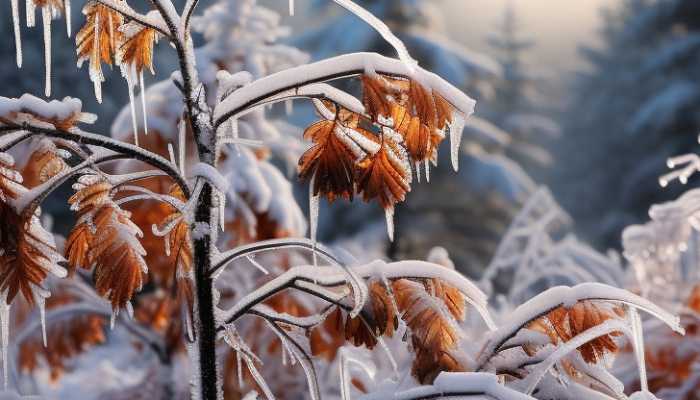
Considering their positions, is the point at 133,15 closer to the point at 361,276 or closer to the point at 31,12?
the point at 31,12

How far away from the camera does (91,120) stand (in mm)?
1709

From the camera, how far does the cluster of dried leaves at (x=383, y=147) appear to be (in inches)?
62.2

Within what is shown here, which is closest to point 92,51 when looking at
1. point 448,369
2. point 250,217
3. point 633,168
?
point 448,369

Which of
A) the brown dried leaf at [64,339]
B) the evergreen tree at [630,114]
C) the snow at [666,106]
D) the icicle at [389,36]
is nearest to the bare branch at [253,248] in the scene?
the icicle at [389,36]

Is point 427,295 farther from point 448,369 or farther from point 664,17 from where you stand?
point 664,17

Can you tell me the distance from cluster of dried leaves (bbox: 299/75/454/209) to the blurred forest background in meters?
11.1

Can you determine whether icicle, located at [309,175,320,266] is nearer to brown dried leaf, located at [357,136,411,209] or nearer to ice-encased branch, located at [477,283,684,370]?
brown dried leaf, located at [357,136,411,209]

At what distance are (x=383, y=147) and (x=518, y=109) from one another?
77.7 ft

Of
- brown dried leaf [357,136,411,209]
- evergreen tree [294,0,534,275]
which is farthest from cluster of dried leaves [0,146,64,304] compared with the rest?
evergreen tree [294,0,534,275]

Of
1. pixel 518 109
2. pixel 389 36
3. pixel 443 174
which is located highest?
pixel 518 109

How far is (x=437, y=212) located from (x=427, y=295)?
497 inches

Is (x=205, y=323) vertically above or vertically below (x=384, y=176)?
below

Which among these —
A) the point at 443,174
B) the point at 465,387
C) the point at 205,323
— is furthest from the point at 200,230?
the point at 443,174

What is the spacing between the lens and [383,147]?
1652 millimetres
